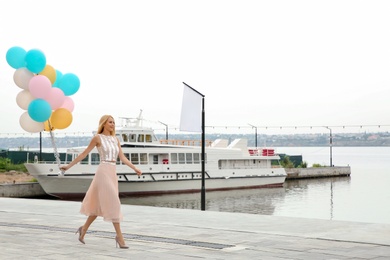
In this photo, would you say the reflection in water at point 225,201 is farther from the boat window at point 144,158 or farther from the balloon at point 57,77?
the balloon at point 57,77

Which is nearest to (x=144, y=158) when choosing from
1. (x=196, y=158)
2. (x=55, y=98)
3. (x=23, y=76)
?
(x=196, y=158)

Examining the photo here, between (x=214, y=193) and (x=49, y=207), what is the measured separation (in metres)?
33.7

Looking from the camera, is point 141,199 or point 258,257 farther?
point 141,199

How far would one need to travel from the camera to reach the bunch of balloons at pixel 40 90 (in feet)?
81.2

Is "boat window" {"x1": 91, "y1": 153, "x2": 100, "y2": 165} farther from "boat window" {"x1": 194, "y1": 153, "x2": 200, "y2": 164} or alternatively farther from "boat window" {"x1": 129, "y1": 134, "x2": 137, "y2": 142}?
"boat window" {"x1": 194, "y1": 153, "x2": 200, "y2": 164}

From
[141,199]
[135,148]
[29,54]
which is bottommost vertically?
[141,199]

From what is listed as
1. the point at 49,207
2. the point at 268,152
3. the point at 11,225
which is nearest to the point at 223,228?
the point at 11,225

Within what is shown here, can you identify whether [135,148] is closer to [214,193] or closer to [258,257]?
[214,193]

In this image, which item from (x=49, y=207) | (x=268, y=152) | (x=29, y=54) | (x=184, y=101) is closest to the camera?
(x=49, y=207)

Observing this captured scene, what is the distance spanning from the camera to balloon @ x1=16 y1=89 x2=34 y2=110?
83.8 ft

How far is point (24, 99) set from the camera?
25609 millimetres

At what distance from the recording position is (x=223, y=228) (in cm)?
1226

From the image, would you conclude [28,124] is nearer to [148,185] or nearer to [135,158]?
[135,158]

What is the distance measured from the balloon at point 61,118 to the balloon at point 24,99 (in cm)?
116
